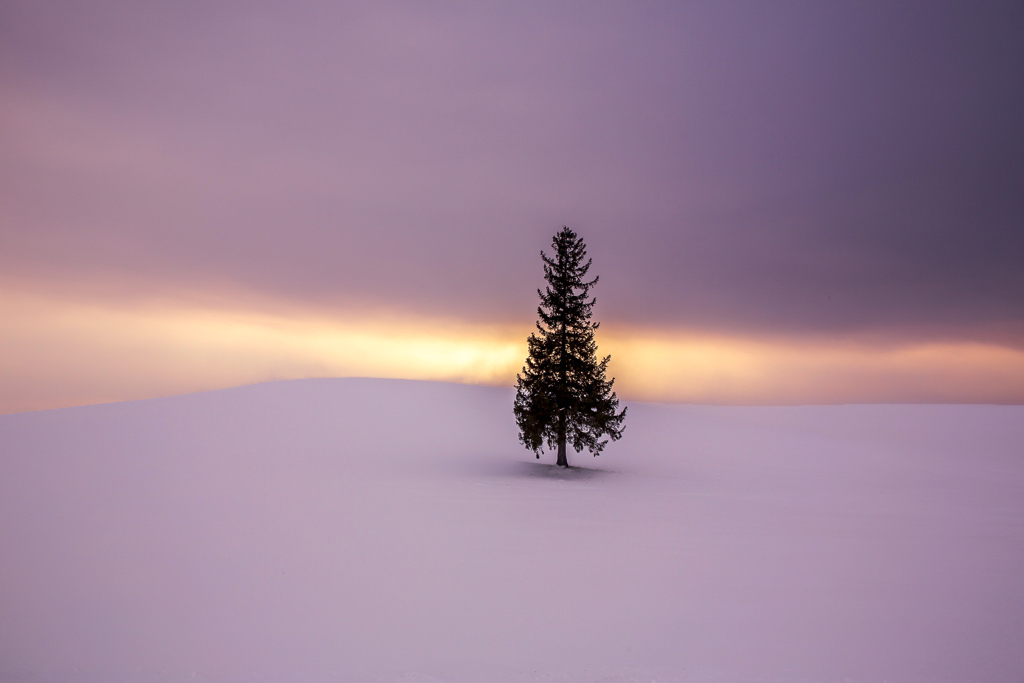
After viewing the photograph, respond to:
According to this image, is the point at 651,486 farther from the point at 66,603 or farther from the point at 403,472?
the point at 66,603

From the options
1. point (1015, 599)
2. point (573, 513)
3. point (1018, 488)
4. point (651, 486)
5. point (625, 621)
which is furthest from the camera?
point (1018, 488)

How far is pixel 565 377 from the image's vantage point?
27.8m

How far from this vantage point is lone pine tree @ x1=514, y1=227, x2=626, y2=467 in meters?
27.5

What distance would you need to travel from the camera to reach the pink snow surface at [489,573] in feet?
25.2

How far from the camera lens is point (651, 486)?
23.8 m

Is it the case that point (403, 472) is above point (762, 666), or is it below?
above

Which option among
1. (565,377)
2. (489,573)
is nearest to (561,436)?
(565,377)

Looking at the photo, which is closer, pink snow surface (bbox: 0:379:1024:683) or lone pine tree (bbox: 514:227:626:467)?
pink snow surface (bbox: 0:379:1024:683)

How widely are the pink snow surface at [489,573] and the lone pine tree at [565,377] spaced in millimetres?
2170

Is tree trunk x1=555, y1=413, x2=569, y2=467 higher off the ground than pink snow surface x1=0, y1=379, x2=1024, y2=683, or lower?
higher

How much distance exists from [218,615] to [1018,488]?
33.8 metres

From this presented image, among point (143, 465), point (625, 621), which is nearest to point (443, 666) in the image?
point (625, 621)

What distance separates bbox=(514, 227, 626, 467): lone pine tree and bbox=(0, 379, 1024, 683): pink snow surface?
217 cm

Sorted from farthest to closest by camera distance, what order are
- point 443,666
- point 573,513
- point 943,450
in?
point 943,450 → point 573,513 → point 443,666
